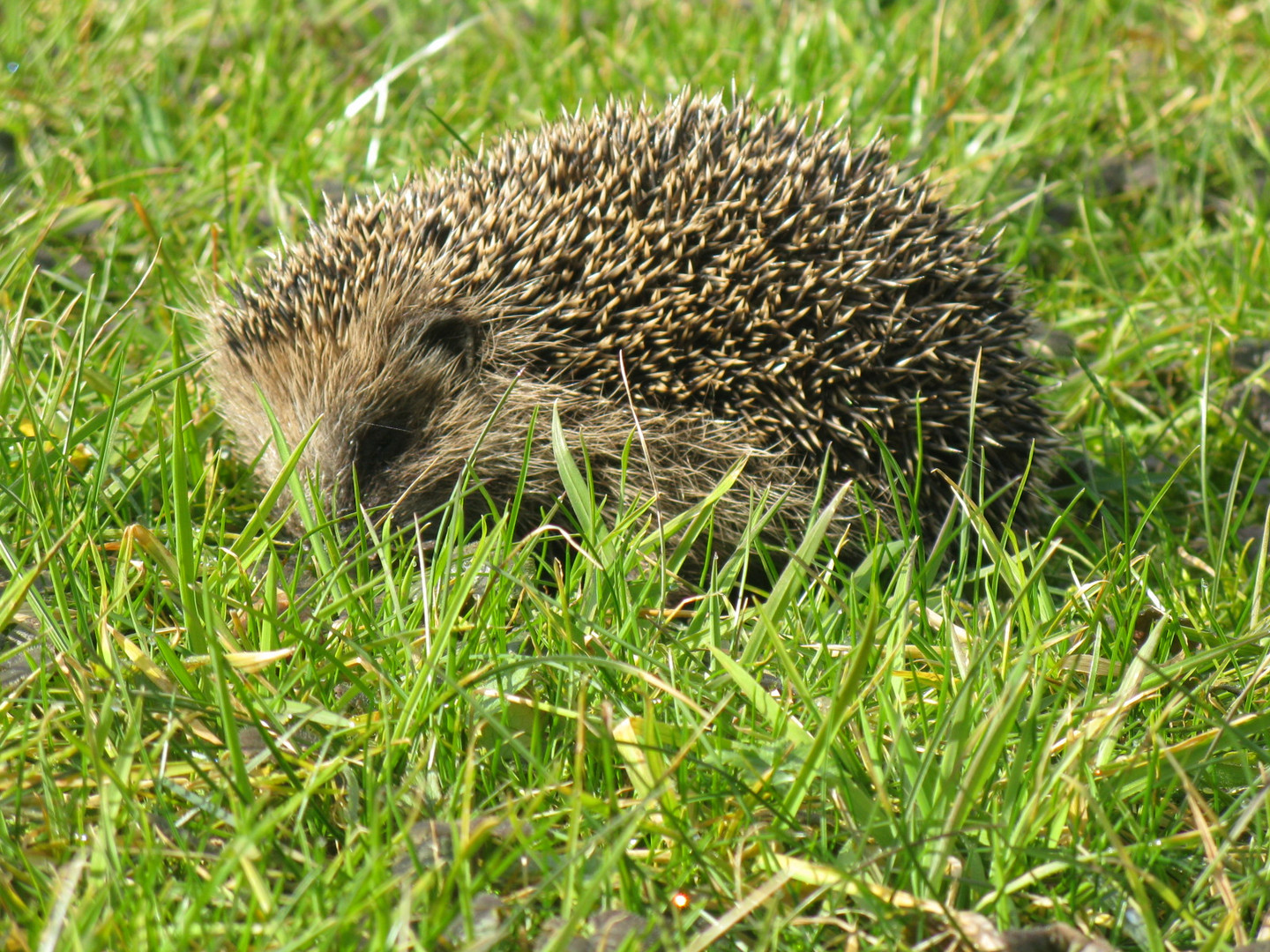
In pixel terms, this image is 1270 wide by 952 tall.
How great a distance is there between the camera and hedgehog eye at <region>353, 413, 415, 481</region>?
14.6 feet

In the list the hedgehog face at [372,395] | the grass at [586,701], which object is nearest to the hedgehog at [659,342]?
the hedgehog face at [372,395]

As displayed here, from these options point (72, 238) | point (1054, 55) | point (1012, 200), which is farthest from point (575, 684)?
point (1054, 55)

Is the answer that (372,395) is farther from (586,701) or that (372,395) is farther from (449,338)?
(586,701)

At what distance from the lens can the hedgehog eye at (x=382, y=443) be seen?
4461mm

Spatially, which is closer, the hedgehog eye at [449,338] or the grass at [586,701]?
the grass at [586,701]

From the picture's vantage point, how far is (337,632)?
10.2 feet

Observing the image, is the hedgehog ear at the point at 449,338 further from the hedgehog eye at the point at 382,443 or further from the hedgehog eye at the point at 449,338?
the hedgehog eye at the point at 382,443

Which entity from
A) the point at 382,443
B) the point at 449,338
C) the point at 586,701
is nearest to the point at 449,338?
the point at 449,338

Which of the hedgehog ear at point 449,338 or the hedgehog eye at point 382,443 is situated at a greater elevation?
the hedgehog ear at point 449,338

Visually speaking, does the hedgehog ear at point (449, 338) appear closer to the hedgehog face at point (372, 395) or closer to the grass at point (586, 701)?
the hedgehog face at point (372, 395)

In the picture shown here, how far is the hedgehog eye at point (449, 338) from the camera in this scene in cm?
447

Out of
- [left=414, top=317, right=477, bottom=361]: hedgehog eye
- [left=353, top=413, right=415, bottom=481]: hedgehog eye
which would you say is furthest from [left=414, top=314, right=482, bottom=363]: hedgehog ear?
[left=353, top=413, right=415, bottom=481]: hedgehog eye

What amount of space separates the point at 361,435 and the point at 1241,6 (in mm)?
7491

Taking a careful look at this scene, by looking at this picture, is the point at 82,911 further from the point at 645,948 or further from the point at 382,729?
the point at 645,948
